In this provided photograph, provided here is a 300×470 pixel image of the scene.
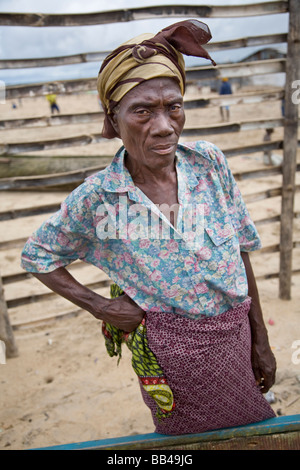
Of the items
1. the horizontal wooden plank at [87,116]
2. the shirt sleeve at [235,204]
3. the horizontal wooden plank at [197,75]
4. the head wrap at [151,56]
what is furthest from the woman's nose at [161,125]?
the horizontal wooden plank at [87,116]

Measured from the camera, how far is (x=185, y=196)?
58.2 inches

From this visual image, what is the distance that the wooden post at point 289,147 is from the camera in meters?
3.05

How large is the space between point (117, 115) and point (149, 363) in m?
0.93

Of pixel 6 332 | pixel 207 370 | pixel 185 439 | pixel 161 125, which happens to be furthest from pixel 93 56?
pixel 185 439

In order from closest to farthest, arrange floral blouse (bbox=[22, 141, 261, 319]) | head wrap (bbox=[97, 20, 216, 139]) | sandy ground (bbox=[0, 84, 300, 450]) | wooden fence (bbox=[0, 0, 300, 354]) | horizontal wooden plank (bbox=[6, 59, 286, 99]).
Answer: head wrap (bbox=[97, 20, 216, 139]) → floral blouse (bbox=[22, 141, 261, 319]) → sandy ground (bbox=[0, 84, 300, 450]) → wooden fence (bbox=[0, 0, 300, 354]) → horizontal wooden plank (bbox=[6, 59, 286, 99])

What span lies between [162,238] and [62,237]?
40 cm

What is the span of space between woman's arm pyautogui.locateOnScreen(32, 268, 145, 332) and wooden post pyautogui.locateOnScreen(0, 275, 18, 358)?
1.72 meters

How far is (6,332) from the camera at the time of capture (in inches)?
130

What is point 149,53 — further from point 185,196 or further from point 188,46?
point 185,196

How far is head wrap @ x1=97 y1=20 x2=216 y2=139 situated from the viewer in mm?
1308

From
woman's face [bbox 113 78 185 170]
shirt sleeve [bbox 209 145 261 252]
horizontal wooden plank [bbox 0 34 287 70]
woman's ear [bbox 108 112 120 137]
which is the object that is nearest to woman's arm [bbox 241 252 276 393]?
shirt sleeve [bbox 209 145 261 252]

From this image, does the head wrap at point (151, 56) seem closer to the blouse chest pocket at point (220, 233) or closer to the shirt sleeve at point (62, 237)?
the shirt sleeve at point (62, 237)

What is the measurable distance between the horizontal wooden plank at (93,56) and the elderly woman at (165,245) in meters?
1.76

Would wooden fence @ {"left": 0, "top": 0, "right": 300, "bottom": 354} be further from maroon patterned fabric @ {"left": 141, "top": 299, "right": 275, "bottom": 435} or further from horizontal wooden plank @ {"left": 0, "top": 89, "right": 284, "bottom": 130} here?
maroon patterned fabric @ {"left": 141, "top": 299, "right": 275, "bottom": 435}
